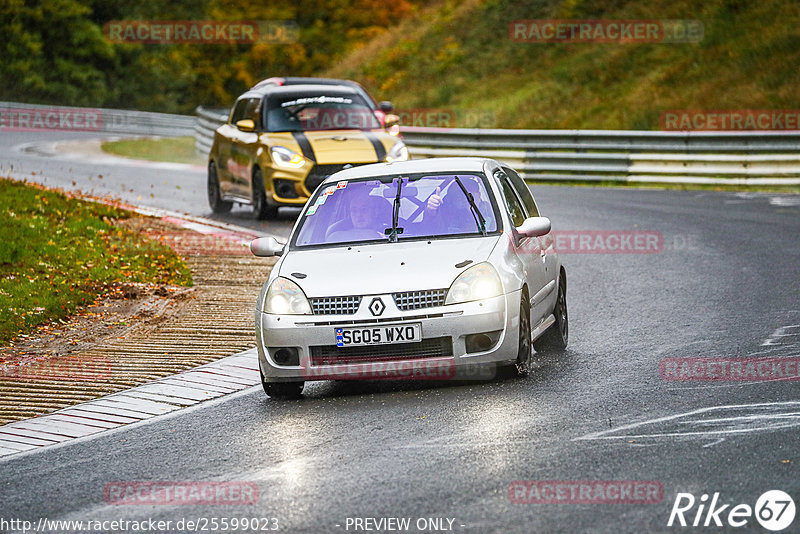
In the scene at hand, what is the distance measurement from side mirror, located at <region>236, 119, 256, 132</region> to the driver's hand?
31.6ft

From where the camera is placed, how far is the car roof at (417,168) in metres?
9.78

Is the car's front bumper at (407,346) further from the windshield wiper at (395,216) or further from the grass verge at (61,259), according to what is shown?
the grass verge at (61,259)

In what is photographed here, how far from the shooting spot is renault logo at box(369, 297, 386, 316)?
830cm

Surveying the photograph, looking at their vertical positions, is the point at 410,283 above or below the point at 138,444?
above

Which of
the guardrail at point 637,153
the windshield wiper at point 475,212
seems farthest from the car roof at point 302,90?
the windshield wiper at point 475,212

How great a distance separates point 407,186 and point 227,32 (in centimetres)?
5686

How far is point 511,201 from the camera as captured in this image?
991 centimetres

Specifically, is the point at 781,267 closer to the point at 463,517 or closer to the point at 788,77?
the point at 463,517

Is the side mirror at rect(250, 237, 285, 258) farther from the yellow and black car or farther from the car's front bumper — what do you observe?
the yellow and black car

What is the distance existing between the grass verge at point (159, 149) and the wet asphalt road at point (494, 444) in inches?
863

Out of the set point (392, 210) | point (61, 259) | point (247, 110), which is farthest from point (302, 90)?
point (392, 210)

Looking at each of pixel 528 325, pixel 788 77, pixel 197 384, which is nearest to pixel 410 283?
pixel 528 325

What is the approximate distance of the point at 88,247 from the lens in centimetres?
1511

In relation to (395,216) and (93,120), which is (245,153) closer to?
(395,216)
